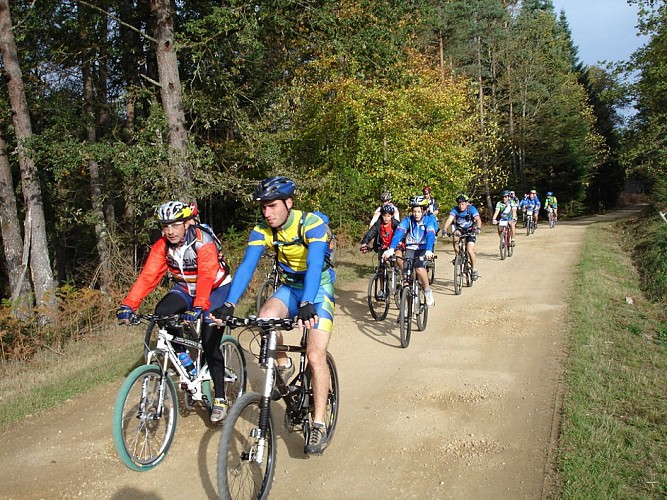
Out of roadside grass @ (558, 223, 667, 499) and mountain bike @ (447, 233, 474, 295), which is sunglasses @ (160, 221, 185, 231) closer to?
roadside grass @ (558, 223, 667, 499)

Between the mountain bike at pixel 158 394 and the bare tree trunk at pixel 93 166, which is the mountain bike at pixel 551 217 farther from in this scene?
the mountain bike at pixel 158 394

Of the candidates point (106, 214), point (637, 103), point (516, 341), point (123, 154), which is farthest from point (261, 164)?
point (637, 103)

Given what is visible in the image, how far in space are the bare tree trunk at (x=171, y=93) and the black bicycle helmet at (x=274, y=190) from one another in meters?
7.98

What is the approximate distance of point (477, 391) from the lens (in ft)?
19.6

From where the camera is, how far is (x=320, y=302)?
170 inches

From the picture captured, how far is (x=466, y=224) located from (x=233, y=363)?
27.6 ft

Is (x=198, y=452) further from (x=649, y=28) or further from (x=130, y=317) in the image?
(x=649, y=28)

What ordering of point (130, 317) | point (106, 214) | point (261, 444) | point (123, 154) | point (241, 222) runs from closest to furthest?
point (261, 444), point (130, 317), point (123, 154), point (106, 214), point (241, 222)

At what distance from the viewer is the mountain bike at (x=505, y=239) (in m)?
16.3

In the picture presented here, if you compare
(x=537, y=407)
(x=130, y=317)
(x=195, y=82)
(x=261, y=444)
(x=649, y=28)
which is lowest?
(x=537, y=407)

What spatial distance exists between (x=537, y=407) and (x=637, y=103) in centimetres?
3182

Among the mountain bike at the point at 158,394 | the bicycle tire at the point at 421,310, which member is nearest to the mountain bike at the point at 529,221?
the bicycle tire at the point at 421,310

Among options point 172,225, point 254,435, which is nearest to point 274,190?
point 172,225

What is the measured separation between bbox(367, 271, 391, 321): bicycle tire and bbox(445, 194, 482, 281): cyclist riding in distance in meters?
3.30
